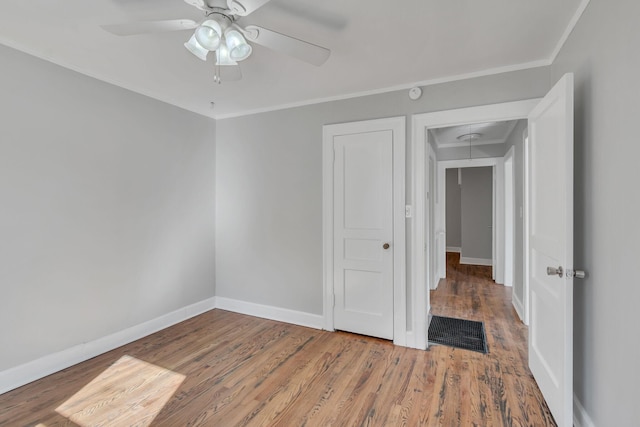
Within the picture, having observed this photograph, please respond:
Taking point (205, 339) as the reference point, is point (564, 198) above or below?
above

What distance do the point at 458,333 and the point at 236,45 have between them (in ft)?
10.6

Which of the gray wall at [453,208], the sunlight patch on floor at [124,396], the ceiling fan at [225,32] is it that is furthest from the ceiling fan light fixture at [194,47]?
the gray wall at [453,208]

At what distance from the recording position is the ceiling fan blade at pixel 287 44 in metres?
1.63

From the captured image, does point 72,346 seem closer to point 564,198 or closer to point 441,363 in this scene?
point 441,363

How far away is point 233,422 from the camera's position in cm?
193

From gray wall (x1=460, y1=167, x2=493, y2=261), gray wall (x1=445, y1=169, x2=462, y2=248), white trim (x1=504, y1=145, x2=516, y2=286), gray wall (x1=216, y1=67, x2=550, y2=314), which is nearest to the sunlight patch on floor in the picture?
gray wall (x1=216, y1=67, x2=550, y2=314)

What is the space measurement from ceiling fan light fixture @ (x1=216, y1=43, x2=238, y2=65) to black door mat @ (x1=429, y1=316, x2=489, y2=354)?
9.56 feet

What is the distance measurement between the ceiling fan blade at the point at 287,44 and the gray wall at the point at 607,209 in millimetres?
1344

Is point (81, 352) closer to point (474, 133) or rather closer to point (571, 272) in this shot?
point (571, 272)

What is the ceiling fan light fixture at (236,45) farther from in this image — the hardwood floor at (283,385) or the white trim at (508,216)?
the white trim at (508,216)

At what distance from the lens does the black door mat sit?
296 cm

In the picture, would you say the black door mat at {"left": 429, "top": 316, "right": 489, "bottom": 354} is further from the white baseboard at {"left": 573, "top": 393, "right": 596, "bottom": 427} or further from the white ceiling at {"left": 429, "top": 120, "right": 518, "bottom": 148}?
the white ceiling at {"left": 429, "top": 120, "right": 518, "bottom": 148}

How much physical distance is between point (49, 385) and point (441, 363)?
300 cm

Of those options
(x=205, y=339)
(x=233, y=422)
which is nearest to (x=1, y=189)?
(x=205, y=339)
